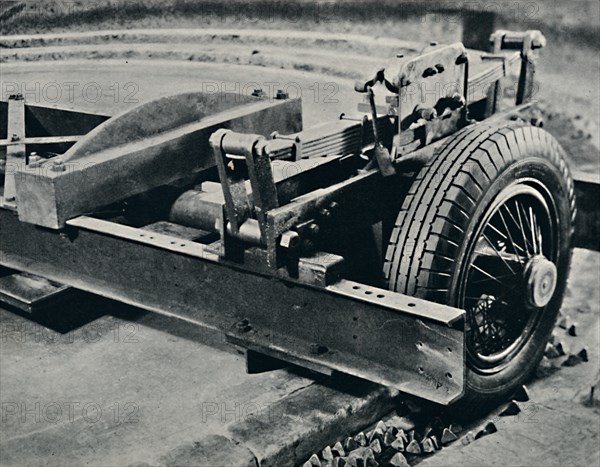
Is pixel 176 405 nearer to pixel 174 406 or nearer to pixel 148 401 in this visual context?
pixel 174 406

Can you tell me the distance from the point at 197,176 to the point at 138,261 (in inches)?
42.5

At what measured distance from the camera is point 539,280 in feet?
13.1

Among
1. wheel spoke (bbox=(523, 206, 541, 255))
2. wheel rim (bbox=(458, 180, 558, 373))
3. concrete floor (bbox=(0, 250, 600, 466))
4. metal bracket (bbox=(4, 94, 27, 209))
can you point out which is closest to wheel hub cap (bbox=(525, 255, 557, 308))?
wheel rim (bbox=(458, 180, 558, 373))

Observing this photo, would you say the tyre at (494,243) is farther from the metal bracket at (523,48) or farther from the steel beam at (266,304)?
the metal bracket at (523,48)

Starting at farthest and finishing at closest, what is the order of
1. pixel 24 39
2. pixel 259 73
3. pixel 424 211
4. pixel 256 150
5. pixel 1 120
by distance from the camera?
pixel 24 39, pixel 259 73, pixel 1 120, pixel 424 211, pixel 256 150

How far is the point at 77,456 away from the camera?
3422mm

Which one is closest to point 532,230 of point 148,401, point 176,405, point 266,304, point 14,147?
point 266,304

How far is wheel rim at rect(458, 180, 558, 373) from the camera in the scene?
3963 mm

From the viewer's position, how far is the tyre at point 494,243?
3.69 meters

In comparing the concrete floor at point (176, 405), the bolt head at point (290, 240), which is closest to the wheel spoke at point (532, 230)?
the concrete floor at point (176, 405)

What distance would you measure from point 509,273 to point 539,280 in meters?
0.14

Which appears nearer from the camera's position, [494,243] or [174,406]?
[174,406]

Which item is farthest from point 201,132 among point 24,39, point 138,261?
point 24,39

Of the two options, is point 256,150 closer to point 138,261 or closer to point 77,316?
point 138,261
